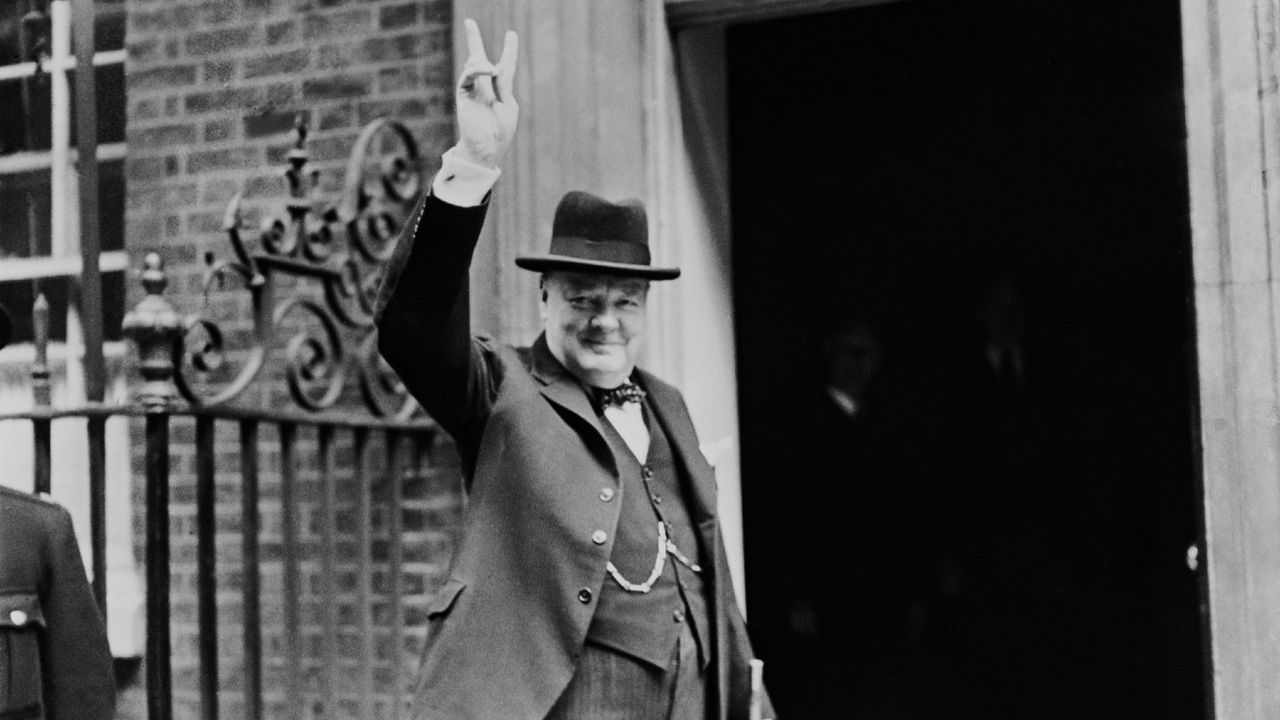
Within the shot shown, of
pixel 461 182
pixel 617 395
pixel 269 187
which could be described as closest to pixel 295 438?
pixel 269 187

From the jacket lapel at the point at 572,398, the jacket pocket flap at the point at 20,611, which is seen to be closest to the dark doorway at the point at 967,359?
the jacket lapel at the point at 572,398

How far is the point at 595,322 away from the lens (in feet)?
12.3

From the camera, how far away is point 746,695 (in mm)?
3852

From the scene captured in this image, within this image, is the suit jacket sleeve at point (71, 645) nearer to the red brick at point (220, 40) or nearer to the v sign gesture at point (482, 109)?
Answer: the v sign gesture at point (482, 109)

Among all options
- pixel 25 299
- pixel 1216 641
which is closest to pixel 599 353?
pixel 1216 641

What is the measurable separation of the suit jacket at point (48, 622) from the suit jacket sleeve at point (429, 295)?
3.15 ft

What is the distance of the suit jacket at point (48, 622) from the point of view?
3.78 meters

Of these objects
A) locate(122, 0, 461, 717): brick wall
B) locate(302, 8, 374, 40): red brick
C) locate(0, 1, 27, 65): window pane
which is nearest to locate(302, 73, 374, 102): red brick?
locate(122, 0, 461, 717): brick wall

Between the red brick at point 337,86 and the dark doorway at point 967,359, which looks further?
the dark doorway at point 967,359

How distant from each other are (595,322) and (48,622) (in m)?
1.34

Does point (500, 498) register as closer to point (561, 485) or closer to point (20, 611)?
point (561, 485)

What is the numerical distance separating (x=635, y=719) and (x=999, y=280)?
2.83 metres

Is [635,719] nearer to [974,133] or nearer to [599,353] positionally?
[599,353]

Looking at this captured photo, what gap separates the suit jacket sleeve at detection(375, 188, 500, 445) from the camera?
133 inches
